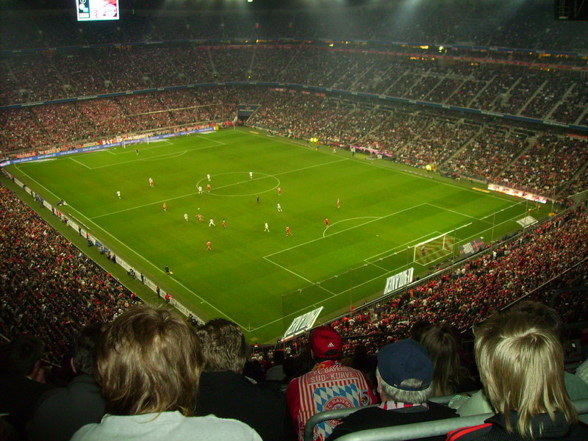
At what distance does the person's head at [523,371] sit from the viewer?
3.11 metres

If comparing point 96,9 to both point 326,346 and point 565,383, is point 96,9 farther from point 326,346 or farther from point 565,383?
point 565,383

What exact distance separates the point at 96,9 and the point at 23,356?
252ft

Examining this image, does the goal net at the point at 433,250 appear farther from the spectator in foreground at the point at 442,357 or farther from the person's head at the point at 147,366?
the person's head at the point at 147,366

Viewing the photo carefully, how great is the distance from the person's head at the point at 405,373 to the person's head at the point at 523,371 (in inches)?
24.3

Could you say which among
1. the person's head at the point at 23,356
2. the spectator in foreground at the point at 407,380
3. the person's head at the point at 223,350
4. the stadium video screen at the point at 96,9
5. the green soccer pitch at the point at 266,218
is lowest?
the green soccer pitch at the point at 266,218

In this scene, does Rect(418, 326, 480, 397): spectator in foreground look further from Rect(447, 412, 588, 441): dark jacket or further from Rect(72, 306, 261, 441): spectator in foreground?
Rect(72, 306, 261, 441): spectator in foreground

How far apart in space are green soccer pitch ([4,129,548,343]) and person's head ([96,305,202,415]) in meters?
21.9

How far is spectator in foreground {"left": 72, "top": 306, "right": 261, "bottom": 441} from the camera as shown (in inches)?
118

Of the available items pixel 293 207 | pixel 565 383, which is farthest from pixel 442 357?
pixel 293 207

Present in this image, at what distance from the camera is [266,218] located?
148 ft

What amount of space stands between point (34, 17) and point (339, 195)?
62.9 metres

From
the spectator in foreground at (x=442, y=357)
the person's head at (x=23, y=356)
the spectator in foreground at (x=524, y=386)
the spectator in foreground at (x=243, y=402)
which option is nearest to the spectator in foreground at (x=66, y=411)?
the spectator in foreground at (x=243, y=402)

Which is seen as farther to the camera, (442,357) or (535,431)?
(442,357)

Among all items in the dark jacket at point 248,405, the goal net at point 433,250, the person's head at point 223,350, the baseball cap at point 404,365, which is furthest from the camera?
the goal net at point 433,250
